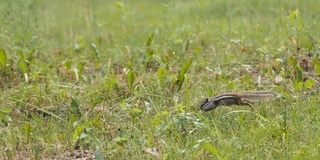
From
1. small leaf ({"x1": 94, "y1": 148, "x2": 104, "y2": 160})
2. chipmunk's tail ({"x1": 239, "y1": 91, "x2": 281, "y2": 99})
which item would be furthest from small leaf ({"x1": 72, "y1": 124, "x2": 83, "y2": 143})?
chipmunk's tail ({"x1": 239, "y1": 91, "x2": 281, "y2": 99})

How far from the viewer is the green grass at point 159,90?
345 centimetres

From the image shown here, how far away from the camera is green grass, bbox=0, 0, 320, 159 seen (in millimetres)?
3449

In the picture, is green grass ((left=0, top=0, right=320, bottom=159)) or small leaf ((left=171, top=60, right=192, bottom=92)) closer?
green grass ((left=0, top=0, right=320, bottom=159))

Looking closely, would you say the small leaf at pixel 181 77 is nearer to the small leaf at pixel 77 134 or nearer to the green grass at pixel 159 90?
the green grass at pixel 159 90

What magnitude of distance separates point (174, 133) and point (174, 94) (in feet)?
2.24

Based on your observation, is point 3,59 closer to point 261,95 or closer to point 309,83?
point 261,95

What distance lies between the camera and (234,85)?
168 inches

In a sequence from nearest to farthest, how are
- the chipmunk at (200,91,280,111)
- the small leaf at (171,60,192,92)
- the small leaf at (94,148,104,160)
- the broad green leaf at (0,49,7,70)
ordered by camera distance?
the small leaf at (94,148,104,160) < the chipmunk at (200,91,280,111) < the small leaf at (171,60,192,92) < the broad green leaf at (0,49,7,70)

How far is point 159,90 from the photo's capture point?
428cm

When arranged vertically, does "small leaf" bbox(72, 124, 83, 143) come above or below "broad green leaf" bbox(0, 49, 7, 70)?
above

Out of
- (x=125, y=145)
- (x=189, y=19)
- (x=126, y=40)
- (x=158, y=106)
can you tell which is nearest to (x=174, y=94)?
(x=158, y=106)

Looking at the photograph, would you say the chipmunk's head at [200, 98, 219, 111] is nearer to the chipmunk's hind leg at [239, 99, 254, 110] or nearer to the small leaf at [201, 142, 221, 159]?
the chipmunk's hind leg at [239, 99, 254, 110]

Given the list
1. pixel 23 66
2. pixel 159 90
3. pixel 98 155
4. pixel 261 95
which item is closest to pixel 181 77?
pixel 159 90

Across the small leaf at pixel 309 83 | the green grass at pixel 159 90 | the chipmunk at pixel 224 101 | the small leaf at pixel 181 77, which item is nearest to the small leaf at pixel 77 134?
the green grass at pixel 159 90
